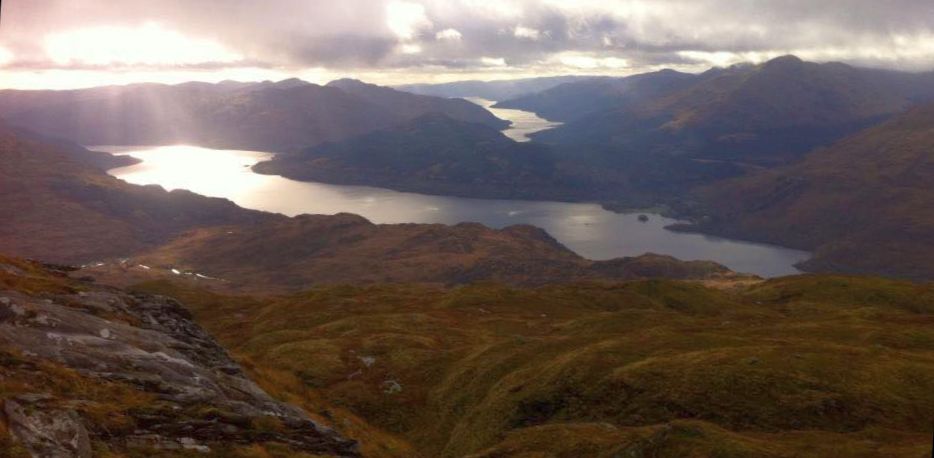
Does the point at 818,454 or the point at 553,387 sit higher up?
the point at 818,454

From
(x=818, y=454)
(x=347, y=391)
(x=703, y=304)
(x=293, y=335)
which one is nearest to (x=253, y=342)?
(x=293, y=335)

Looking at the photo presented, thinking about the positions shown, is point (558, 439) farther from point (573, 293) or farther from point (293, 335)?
point (573, 293)

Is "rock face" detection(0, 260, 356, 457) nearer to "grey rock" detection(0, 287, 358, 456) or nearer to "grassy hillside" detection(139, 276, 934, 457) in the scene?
"grey rock" detection(0, 287, 358, 456)

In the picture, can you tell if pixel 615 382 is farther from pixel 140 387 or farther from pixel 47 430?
pixel 47 430

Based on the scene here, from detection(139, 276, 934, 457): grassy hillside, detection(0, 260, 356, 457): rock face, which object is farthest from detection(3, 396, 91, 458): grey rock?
detection(139, 276, 934, 457): grassy hillside

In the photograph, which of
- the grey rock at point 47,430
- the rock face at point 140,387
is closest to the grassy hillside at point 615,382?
the rock face at point 140,387

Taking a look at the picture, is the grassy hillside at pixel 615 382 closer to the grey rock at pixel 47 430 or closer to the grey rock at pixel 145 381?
the grey rock at pixel 145 381

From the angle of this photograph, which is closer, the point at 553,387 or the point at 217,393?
the point at 217,393
